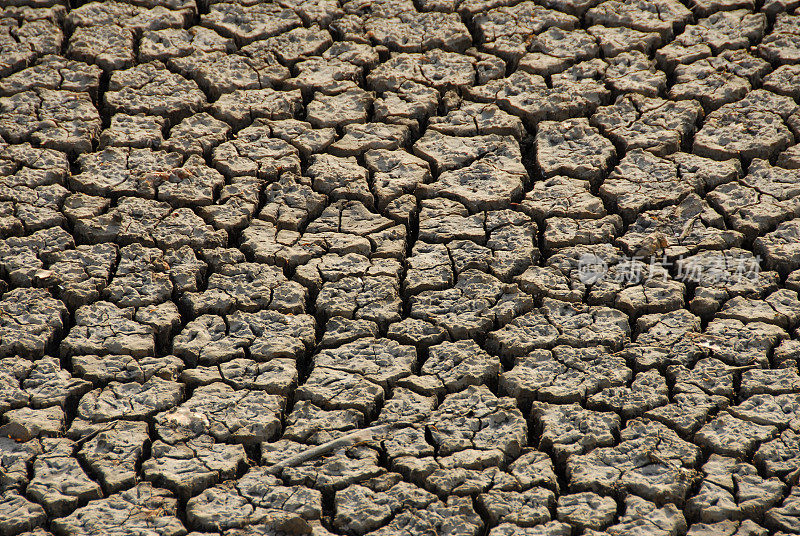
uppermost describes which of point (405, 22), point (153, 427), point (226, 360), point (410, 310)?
point (405, 22)

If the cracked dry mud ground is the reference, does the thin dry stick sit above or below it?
below

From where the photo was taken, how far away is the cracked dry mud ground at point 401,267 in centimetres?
223

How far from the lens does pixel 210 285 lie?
9.02ft

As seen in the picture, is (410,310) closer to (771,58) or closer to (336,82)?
(336,82)

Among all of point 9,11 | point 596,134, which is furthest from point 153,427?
point 9,11

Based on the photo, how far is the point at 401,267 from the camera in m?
2.83

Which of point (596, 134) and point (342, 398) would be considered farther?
point (596, 134)

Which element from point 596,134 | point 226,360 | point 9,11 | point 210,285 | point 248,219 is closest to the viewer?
point 226,360

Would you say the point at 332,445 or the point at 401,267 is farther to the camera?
the point at 401,267

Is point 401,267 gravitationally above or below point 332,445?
above

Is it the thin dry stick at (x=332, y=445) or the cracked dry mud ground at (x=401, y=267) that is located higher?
the cracked dry mud ground at (x=401, y=267)

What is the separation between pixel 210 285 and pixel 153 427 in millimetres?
565

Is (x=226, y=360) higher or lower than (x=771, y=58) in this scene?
lower

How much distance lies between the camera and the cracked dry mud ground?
2.23 m
